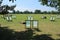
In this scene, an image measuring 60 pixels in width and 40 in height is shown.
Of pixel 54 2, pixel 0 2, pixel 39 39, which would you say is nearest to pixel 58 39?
pixel 39 39

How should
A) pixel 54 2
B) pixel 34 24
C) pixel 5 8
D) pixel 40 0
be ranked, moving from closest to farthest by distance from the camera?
pixel 54 2
pixel 40 0
pixel 5 8
pixel 34 24

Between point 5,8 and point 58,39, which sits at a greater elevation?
point 5,8

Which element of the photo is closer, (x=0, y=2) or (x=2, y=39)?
(x=2, y=39)

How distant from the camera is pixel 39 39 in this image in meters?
13.5

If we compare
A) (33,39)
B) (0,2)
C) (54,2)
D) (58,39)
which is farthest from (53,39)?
(0,2)

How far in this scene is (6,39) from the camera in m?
13.2

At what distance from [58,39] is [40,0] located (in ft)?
12.7

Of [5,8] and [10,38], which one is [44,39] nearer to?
[10,38]

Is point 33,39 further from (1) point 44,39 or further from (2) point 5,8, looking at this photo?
(2) point 5,8

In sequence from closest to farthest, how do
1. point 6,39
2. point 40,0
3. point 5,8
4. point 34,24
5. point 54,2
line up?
point 6,39 < point 54,2 < point 40,0 < point 5,8 < point 34,24

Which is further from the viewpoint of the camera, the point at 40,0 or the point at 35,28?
the point at 35,28

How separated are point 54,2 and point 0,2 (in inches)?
183

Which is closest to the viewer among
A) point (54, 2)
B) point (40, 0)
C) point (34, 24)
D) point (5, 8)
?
point (54, 2)

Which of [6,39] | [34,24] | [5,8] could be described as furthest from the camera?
[34,24]
